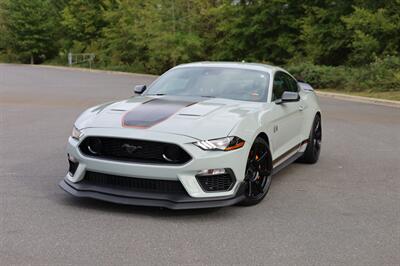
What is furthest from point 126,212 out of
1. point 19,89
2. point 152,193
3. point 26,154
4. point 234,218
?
point 19,89

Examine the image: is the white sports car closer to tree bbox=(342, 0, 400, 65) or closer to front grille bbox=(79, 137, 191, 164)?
front grille bbox=(79, 137, 191, 164)

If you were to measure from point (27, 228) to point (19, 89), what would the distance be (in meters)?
18.0

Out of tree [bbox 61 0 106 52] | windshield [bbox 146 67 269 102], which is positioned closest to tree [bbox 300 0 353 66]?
windshield [bbox 146 67 269 102]

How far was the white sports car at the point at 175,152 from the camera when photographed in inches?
208

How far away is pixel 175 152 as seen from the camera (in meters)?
5.38

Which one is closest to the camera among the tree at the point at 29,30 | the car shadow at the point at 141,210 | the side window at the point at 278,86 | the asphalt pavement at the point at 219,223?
the asphalt pavement at the point at 219,223

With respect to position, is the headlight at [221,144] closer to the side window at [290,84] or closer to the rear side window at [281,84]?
the rear side window at [281,84]

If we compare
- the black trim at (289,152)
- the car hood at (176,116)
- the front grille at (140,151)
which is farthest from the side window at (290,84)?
the front grille at (140,151)

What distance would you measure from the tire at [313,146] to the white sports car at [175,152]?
5.65 ft

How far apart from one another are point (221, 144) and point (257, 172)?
A: 2.61 feet

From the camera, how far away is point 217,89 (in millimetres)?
6895

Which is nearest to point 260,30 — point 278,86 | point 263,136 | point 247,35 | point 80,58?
point 247,35

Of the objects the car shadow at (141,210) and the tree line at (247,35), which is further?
the tree line at (247,35)

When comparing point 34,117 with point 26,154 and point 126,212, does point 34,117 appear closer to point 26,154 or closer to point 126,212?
point 26,154
